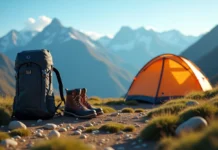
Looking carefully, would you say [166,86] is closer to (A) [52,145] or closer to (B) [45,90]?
(B) [45,90]

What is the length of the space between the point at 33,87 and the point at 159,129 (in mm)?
5660

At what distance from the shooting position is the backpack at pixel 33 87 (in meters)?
11.5

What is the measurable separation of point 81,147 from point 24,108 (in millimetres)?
6891

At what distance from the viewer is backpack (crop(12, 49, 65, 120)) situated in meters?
11.5

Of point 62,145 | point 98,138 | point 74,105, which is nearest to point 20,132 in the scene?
point 98,138

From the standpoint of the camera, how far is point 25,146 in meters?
7.20

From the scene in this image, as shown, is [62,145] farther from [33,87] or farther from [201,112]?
[33,87]

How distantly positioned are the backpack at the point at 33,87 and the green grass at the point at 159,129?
512cm

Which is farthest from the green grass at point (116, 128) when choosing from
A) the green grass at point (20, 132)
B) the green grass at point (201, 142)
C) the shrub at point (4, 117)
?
the green grass at point (201, 142)

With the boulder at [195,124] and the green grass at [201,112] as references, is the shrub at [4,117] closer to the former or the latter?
the green grass at [201,112]

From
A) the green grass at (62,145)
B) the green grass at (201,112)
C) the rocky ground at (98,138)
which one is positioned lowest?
the rocky ground at (98,138)

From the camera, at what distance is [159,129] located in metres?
7.39

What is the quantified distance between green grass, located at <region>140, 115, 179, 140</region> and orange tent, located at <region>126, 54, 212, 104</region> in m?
12.6

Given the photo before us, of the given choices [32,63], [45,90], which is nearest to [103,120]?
[45,90]
